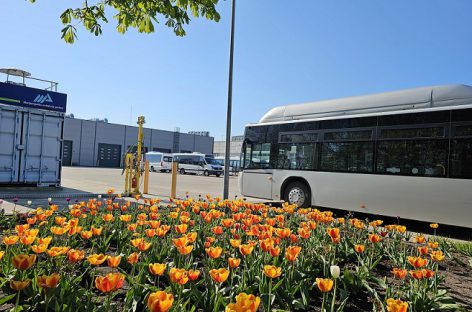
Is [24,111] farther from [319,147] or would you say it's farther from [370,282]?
[370,282]

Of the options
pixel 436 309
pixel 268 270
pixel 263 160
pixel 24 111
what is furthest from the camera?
pixel 24 111

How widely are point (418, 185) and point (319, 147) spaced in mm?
3069

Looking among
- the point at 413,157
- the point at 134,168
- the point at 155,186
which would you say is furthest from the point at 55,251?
the point at 155,186

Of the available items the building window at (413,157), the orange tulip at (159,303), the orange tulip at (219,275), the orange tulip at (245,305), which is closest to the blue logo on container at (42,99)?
the building window at (413,157)

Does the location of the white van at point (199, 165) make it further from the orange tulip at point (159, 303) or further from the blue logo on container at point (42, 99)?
the orange tulip at point (159, 303)

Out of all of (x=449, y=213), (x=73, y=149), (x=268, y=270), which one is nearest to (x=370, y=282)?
(x=268, y=270)

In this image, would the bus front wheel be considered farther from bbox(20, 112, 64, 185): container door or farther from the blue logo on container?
the blue logo on container

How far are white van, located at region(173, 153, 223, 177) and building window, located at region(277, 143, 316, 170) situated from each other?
2744 cm

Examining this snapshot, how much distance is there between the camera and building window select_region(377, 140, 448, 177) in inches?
328

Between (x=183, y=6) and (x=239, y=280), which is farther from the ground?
(x=183, y=6)

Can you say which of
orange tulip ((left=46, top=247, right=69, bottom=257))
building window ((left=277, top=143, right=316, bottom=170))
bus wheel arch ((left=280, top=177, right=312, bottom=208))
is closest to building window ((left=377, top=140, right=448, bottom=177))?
building window ((left=277, top=143, right=316, bottom=170))

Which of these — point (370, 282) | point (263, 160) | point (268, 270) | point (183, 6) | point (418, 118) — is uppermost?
point (183, 6)

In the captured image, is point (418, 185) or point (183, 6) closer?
point (183, 6)

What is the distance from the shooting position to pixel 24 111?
14203 mm
